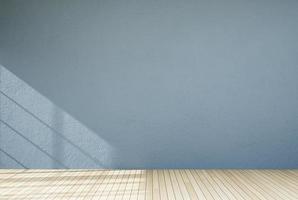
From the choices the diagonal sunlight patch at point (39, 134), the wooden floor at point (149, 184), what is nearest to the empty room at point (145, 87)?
the diagonal sunlight patch at point (39, 134)

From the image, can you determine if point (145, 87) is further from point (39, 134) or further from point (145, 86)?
point (39, 134)

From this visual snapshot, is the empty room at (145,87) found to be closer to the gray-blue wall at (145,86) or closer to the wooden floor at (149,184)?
the gray-blue wall at (145,86)

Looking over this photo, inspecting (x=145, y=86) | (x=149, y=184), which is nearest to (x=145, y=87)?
(x=145, y=86)

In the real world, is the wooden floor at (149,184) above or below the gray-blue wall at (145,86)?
below

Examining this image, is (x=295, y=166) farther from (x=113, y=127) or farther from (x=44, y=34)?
(x=44, y=34)

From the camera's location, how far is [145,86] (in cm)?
574

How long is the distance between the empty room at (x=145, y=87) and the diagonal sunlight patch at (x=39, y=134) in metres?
0.01

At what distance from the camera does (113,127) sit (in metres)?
5.73

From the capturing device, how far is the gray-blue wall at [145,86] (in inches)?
225

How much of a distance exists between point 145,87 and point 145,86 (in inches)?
0.5

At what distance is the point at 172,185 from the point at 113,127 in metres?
1.40

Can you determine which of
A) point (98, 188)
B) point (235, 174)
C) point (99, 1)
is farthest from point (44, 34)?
point (235, 174)

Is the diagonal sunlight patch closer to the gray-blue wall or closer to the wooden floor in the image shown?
the gray-blue wall

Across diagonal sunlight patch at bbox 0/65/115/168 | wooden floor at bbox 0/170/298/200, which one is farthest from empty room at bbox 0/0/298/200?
wooden floor at bbox 0/170/298/200
